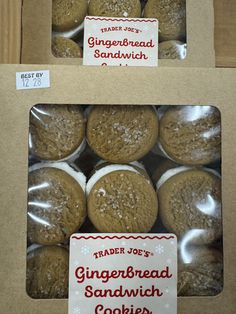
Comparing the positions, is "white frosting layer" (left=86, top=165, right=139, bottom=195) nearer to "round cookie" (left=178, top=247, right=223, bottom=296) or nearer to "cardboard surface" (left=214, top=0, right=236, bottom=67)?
"round cookie" (left=178, top=247, right=223, bottom=296)

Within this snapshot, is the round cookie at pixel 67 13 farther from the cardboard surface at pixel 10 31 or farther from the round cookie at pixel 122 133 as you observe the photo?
the round cookie at pixel 122 133

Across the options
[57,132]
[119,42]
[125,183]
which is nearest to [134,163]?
[125,183]

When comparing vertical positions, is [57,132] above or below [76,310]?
above

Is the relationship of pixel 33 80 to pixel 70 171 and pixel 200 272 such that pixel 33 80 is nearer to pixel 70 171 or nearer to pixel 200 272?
pixel 70 171

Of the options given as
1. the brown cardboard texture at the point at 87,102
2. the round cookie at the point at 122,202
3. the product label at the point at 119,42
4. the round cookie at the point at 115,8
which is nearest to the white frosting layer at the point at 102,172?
the round cookie at the point at 122,202

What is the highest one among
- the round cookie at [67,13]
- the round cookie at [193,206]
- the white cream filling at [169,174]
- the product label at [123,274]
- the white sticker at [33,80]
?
the round cookie at [67,13]

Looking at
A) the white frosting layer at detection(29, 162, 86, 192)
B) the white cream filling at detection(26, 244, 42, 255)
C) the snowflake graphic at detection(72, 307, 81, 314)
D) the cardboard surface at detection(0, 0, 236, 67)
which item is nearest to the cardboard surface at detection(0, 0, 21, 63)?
the cardboard surface at detection(0, 0, 236, 67)
